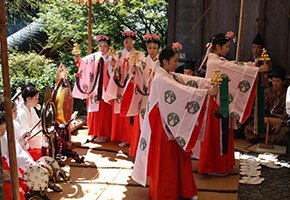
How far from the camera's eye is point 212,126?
486cm

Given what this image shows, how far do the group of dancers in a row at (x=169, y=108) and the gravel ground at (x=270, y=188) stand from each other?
46 centimetres

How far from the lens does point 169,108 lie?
12.4ft

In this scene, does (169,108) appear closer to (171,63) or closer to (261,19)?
(171,63)

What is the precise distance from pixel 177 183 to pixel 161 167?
296 mm

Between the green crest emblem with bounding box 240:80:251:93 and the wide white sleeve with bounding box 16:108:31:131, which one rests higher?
the green crest emblem with bounding box 240:80:251:93

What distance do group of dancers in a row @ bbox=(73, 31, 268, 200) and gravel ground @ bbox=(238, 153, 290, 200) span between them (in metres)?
0.46

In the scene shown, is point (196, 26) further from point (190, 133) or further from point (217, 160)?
point (190, 133)

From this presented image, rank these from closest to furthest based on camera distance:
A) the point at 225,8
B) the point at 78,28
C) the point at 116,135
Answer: the point at 116,135, the point at 225,8, the point at 78,28

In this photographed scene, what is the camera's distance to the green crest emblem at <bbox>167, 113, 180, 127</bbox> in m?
3.78

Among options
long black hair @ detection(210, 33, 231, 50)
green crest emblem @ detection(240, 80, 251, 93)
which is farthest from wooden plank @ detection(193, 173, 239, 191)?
long black hair @ detection(210, 33, 231, 50)

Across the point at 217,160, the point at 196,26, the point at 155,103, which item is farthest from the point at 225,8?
the point at 155,103

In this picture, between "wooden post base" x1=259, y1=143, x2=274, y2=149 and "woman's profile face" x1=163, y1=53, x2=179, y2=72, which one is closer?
"woman's profile face" x1=163, y1=53, x2=179, y2=72

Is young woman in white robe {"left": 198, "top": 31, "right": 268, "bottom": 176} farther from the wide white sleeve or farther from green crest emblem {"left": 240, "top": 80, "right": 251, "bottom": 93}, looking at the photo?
the wide white sleeve

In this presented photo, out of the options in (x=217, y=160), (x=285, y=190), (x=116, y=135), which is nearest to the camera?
(x=285, y=190)
